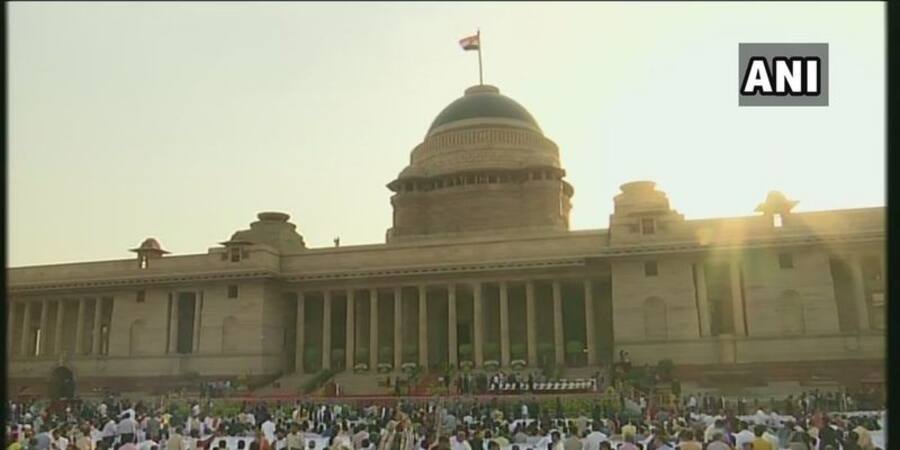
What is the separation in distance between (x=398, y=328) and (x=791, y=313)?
18.3m

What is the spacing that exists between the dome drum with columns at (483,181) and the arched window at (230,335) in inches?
465

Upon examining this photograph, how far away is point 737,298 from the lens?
36.3 m

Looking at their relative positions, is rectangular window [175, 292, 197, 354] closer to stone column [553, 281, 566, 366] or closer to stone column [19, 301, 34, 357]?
stone column [19, 301, 34, 357]

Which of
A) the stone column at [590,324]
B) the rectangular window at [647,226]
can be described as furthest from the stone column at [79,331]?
the rectangular window at [647,226]

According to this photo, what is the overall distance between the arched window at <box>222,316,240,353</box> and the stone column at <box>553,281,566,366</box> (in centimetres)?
1571

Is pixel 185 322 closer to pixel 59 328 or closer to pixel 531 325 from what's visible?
pixel 59 328

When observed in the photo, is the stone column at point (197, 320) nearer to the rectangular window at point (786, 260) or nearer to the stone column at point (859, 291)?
the rectangular window at point (786, 260)

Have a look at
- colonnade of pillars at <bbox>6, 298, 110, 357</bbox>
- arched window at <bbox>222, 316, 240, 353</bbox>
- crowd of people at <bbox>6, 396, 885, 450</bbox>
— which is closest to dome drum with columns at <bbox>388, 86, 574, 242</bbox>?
arched window at <bbox>222, 316, 240, 353</bbox>

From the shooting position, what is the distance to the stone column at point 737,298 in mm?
35875

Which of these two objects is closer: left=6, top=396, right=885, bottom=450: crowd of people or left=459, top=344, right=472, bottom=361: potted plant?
left=6, top=396, right=885, bottom=450: crowd of people

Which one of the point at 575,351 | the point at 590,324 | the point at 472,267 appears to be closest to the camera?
the point at 575,351

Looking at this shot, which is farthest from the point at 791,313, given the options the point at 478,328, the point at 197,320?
the point at 197,320

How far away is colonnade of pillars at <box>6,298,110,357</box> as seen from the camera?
4400 cm
